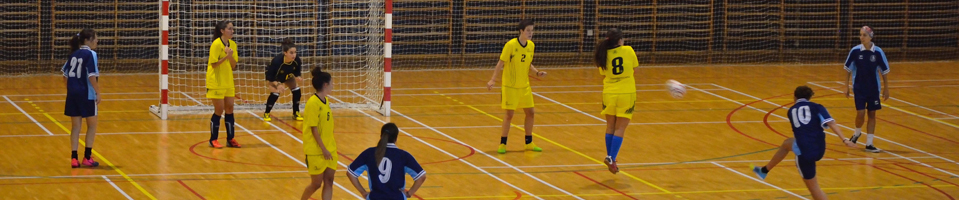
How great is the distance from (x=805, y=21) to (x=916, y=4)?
2740 millimetres

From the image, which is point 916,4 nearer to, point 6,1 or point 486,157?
point 486,157

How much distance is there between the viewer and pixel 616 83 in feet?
30.9

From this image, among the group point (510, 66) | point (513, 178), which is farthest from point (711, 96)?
point (513, 178)

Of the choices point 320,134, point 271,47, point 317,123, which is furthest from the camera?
point 271,47

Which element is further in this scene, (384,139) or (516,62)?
(516,62)

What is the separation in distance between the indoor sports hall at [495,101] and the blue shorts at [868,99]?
246 mm

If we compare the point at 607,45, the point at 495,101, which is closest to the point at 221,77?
the point at 607,45

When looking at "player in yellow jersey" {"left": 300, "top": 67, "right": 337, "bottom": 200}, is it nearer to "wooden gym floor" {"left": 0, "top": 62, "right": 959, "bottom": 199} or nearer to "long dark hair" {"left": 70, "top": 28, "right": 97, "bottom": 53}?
"wooden gym floor" {"left": 0, "top": 62, "right": 959, "bottom": 199}

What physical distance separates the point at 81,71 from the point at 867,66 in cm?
787

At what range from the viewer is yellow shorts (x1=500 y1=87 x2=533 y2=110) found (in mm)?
10633

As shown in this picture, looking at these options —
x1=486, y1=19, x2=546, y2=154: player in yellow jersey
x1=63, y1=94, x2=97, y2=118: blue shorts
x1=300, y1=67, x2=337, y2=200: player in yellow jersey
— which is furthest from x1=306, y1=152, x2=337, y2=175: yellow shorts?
x1=486, y1=19, x2=546, y2=154: player in yellow jersey

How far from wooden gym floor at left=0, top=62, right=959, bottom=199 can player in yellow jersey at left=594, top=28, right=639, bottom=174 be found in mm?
373

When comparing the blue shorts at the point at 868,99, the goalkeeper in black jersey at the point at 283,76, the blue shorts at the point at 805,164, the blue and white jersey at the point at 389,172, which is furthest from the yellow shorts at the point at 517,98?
the blue and white jersey at the point at 389,172

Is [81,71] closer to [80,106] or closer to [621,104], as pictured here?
[80,106]
